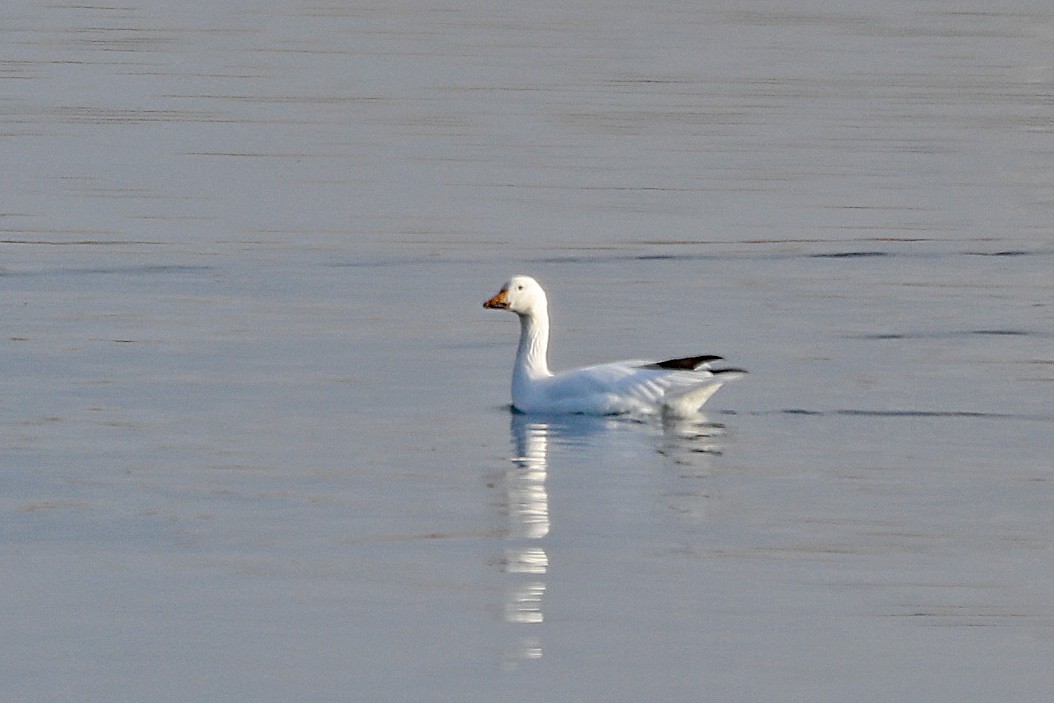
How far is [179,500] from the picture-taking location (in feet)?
36.8

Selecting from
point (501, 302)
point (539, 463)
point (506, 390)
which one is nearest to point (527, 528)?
point (539, 463)

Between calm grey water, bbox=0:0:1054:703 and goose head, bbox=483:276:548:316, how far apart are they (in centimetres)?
57

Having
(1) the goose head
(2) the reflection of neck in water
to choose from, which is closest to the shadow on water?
(2) the reflection of neck in water

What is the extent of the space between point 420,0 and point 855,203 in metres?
27.1

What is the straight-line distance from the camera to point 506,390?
50.1ft

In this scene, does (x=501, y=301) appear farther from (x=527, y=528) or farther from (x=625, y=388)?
(x=527, y=528)

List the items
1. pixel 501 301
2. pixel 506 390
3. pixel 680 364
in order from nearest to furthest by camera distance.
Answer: pixel 680 364
pixel 501 301
pixel 506 390

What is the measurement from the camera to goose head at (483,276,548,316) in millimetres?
15039

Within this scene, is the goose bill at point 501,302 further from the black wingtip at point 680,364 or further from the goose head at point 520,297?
the black wingtip at point 680,364

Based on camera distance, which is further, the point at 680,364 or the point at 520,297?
the point at 520,297

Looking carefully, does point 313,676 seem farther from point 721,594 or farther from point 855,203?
point 855,203

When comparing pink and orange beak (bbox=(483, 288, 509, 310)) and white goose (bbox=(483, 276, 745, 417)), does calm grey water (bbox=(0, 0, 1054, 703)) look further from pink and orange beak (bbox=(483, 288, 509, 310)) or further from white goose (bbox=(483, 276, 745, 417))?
pink and orange beak (bbox=(483, 288, 509, 310))

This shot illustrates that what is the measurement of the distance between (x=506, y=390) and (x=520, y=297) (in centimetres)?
63

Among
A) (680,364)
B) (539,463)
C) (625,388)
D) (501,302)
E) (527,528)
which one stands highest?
(501,302)
